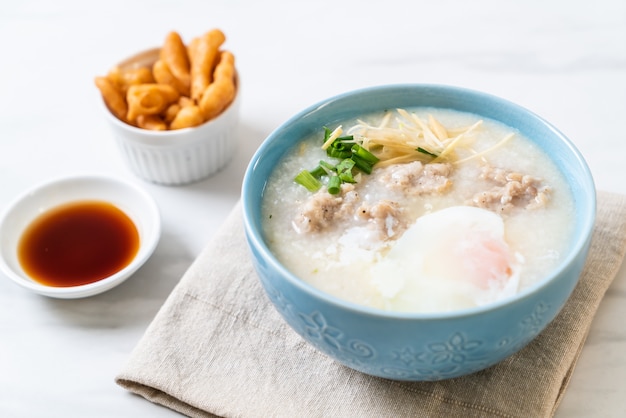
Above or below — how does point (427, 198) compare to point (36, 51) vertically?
above

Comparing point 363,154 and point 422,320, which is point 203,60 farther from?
point 422,320

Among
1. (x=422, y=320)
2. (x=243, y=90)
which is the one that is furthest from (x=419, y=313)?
(x=243, y=90)

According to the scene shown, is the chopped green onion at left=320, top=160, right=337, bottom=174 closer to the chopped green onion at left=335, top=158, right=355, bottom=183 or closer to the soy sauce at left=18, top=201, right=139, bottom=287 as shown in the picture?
Result: the chopped green onion at left=335, top=158, right=355, bottom=183

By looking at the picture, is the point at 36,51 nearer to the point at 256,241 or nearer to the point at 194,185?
the point at 194,185

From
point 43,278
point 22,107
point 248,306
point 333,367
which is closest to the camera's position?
point 333,367

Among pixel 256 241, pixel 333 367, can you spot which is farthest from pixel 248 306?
pixel 256 241

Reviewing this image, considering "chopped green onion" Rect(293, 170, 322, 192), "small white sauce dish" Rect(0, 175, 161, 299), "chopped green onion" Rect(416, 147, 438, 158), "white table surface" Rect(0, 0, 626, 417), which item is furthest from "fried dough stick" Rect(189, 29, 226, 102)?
"chopped green onion" Rect(416, 147, 438, 158)
